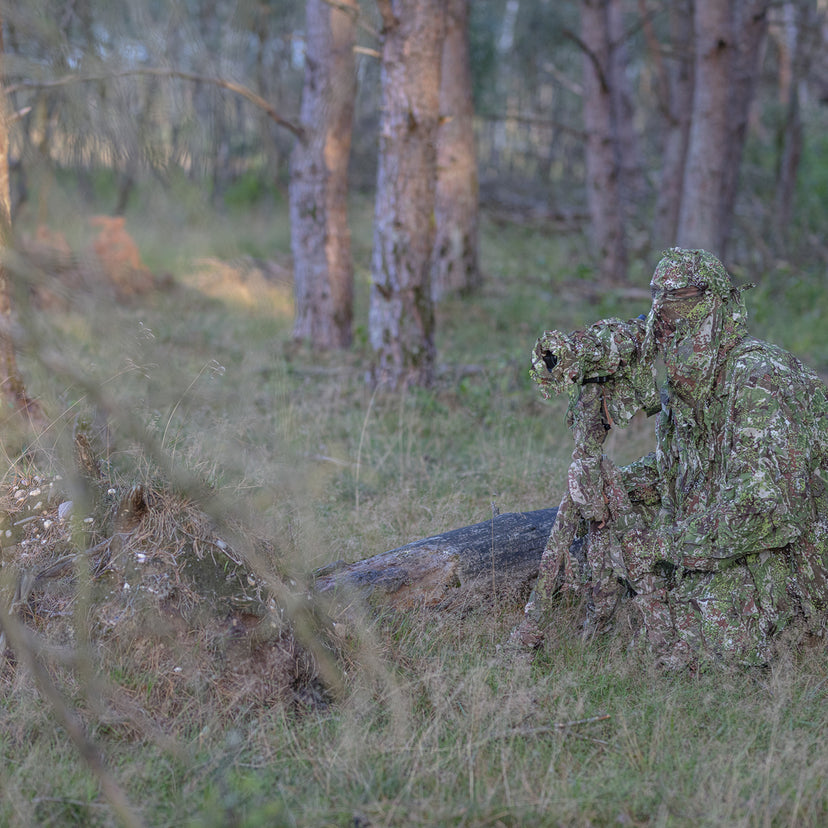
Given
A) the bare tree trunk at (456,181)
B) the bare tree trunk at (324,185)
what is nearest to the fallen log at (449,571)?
the bare tree trunk at (324,185)

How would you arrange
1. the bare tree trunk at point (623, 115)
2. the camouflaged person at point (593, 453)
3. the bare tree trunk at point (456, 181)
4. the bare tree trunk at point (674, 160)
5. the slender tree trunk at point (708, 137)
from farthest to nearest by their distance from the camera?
1. the bare tree trunk at point (623, 115)
2. the bare tree trunk at point (674, 160)
3. the bare tree trunk at point (456, 181)
4. the slender tree trunk at point (708, 137)
5. the camouflaged person at point (593, 453)

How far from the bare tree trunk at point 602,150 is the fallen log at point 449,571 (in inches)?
348

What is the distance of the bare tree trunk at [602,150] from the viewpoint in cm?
1215

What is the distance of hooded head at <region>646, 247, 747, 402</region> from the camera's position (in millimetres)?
3273

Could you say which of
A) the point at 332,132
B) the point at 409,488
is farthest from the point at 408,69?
the point at 409,488

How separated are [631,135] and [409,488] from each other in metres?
16.5

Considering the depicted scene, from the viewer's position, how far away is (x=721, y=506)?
326 centimetres

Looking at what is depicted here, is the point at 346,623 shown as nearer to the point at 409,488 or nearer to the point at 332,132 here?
the point at 409,488

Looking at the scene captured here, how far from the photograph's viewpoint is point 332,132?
8.88 meters

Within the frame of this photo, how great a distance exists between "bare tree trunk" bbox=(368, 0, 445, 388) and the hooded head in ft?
12.2

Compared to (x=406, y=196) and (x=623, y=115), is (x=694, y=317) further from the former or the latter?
(x=623, y=115)

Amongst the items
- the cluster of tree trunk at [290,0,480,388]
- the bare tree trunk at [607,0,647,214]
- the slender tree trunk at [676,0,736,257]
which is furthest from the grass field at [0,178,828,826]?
the bare tree trunk at [607,0,647,214]

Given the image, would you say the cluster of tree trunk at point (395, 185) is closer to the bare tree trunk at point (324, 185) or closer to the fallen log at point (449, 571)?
the bare tree trunk at point (324, 185)

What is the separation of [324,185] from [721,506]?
6653 millimetres
